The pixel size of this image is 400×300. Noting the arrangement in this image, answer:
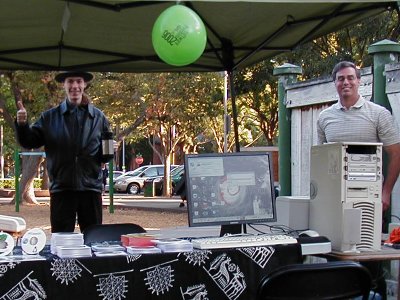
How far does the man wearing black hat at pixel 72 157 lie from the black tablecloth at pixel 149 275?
204 cm

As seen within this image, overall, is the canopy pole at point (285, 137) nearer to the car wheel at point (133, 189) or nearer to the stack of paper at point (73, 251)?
the stack of paper at point (73, 251)

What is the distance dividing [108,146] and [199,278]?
2099mm

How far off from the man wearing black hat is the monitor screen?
1.74 meters

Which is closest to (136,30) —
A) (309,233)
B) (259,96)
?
(309,233)

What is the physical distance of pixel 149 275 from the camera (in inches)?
115

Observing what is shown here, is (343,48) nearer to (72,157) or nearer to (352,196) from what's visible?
(72,157)

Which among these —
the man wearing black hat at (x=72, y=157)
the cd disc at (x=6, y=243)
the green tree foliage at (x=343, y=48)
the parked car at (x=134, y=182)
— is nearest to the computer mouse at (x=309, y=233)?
the cd disc at (x=6, y=243)

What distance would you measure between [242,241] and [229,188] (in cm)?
39

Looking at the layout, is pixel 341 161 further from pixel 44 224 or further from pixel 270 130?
pixel 270 130

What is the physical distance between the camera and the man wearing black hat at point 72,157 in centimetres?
493

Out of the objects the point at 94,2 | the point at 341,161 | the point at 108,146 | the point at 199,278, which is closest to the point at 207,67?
the point at 108,146

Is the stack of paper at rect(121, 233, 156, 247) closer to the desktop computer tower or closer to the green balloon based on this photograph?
the desktop computer tower

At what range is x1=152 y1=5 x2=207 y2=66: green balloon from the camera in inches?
146

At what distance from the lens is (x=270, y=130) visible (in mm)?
24078
